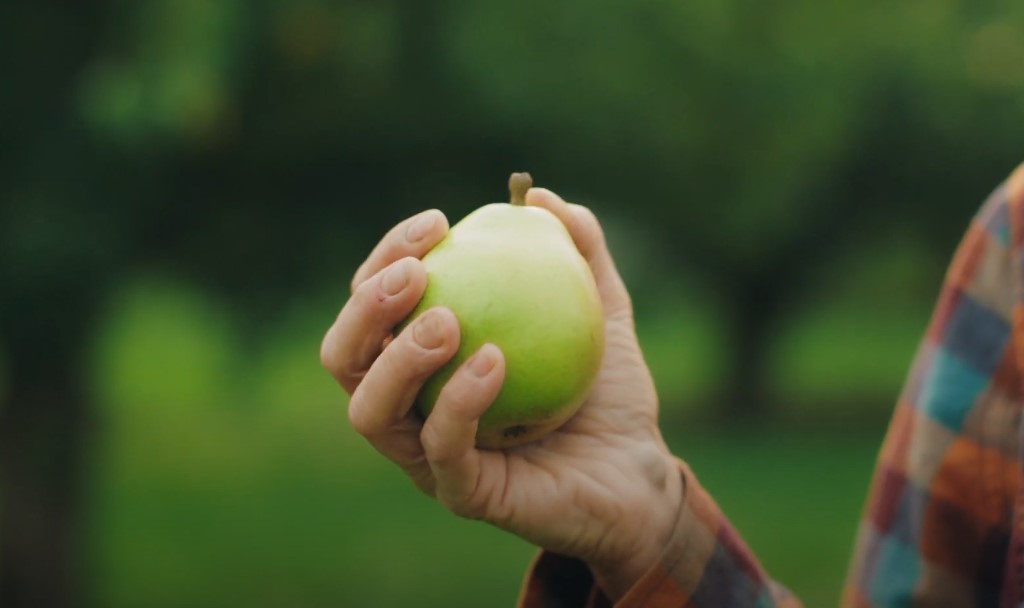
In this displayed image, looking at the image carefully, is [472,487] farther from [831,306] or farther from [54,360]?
[831,306]

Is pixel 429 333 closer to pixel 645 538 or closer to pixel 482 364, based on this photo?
pixel 482 364

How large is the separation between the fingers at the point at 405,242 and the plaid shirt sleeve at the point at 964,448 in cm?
80

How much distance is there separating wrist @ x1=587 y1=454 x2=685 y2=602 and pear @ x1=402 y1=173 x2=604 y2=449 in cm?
16

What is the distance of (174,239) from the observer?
19.3 feet

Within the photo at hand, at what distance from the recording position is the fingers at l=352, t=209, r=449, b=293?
66.4 inches

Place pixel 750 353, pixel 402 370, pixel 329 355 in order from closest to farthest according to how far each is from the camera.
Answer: pixel 402 370 < pixel 329 355 < pixel 750 353

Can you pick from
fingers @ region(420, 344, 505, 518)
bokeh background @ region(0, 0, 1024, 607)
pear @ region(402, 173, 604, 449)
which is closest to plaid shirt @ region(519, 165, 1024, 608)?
pear @ region(402, 173, 604, 449)

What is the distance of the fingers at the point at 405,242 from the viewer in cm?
169

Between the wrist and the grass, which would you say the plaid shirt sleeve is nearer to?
the wrist

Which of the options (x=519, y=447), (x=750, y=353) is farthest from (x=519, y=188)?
(x=750, y=353)

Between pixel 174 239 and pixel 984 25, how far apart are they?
463 centimetres

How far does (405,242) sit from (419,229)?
0.02 metres

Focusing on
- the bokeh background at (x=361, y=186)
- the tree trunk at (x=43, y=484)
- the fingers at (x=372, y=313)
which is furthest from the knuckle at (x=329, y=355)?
the tree trunk at (x=43, y=484)

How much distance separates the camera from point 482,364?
1540mm
